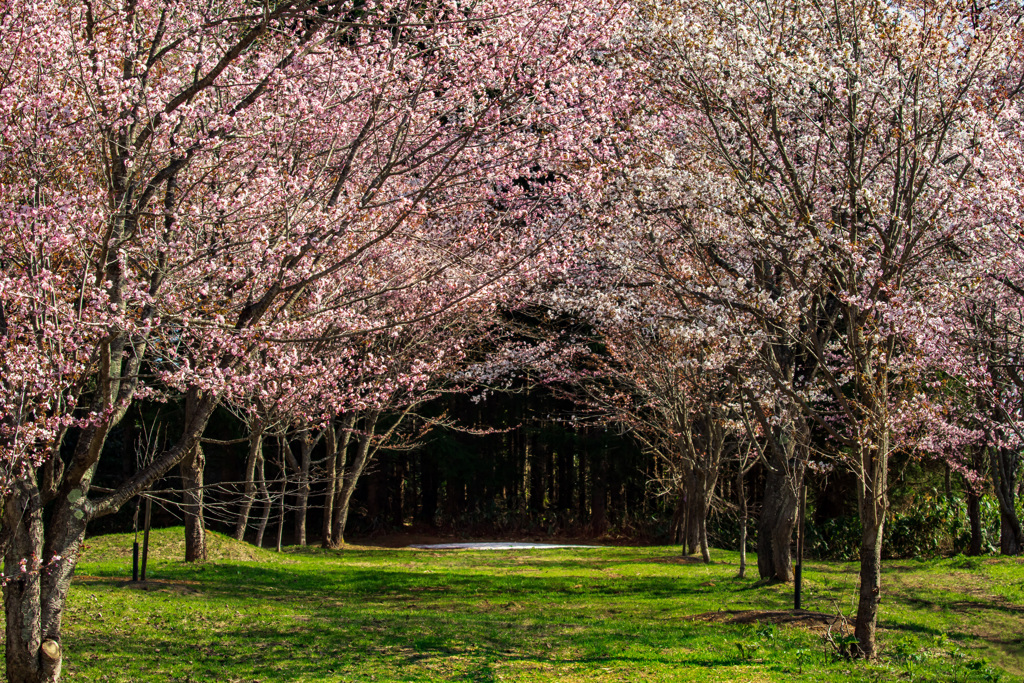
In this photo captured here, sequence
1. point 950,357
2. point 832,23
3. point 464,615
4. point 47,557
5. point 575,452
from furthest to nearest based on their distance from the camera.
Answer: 1. point 575,452
2. point 950,357
3. point 464,615
4. point 832,23
5. point 47,557

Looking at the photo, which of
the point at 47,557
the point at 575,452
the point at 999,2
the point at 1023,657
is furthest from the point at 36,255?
the point at 575,452

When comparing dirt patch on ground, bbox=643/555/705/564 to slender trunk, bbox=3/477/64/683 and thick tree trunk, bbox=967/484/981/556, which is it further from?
slender trunk, bbox=3/477/64/683

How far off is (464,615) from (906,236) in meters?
6.77

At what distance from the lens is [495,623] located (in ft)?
33.7

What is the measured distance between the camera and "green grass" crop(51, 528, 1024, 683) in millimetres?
7523

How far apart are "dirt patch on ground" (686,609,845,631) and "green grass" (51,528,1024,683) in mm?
195

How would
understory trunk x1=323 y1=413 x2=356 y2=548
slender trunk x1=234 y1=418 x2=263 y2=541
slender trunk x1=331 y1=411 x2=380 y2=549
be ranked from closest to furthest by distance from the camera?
slender trunk x1=234 y1=418 x2=263 y2=541, understory trunk x1=323 y1=413 x2=356 y2=548, slender trunk x1=331 y1=411 x2=380 y2=549

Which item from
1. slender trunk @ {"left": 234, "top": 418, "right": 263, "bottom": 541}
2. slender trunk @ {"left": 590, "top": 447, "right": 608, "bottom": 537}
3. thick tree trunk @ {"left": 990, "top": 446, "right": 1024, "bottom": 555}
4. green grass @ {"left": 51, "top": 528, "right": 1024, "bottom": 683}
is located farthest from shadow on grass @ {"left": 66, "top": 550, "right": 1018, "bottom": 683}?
slender trunk @ {"left": 590, "top": 447, "right": 608, "bottom": 537}

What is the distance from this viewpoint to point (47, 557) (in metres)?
5.33

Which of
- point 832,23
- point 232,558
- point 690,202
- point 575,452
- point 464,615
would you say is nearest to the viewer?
point 832,23

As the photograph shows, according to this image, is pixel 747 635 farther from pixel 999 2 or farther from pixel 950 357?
pixel 999 2

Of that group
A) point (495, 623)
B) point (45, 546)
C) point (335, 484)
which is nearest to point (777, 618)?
point (495, 623)

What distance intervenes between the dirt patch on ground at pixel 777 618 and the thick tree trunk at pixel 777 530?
2.64 meters

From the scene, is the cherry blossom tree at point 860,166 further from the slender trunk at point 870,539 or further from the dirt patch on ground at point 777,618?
the dirt patch on ground at point 777,618
